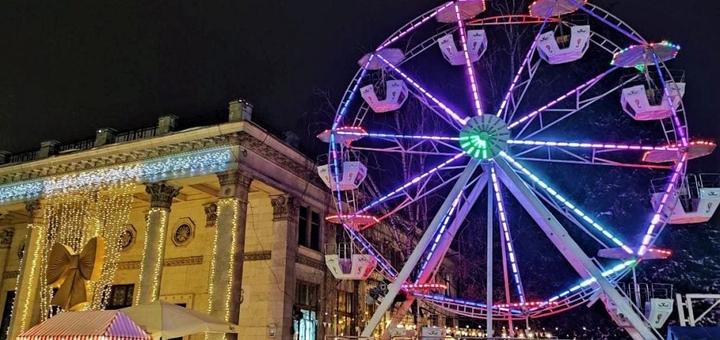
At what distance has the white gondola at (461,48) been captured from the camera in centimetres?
1897

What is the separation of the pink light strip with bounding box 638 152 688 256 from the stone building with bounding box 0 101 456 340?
14.7 m

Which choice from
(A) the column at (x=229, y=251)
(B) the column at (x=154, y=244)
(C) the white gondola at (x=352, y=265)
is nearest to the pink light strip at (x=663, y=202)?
(C) the white gondola at (x=352, y=265)

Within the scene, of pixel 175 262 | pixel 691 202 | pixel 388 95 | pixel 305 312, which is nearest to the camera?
pixel 691 202

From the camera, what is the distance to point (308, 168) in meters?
28.5

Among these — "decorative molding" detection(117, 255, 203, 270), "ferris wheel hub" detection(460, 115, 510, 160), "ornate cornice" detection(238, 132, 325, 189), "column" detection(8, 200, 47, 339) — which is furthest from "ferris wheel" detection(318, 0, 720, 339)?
"column" detection(8, 200, 47, 339)

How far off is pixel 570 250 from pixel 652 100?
4.97 metres

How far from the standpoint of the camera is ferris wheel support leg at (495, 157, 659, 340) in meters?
14.4

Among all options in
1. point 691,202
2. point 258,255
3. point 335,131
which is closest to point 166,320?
point 335,131

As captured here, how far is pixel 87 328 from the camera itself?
10547 mm

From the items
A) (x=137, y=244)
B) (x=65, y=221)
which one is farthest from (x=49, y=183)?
(x=137, y=244)

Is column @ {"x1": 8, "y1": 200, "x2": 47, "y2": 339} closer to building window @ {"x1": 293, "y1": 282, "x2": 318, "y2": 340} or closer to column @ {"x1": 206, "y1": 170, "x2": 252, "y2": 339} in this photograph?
column @ {"x1": 206, "y1": 170, "x2": 252, "y2": 339}

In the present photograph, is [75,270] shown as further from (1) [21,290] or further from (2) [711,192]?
(1) [21,290]

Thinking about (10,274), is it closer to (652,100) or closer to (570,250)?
(570,250)

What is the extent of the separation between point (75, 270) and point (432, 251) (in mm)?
10319
